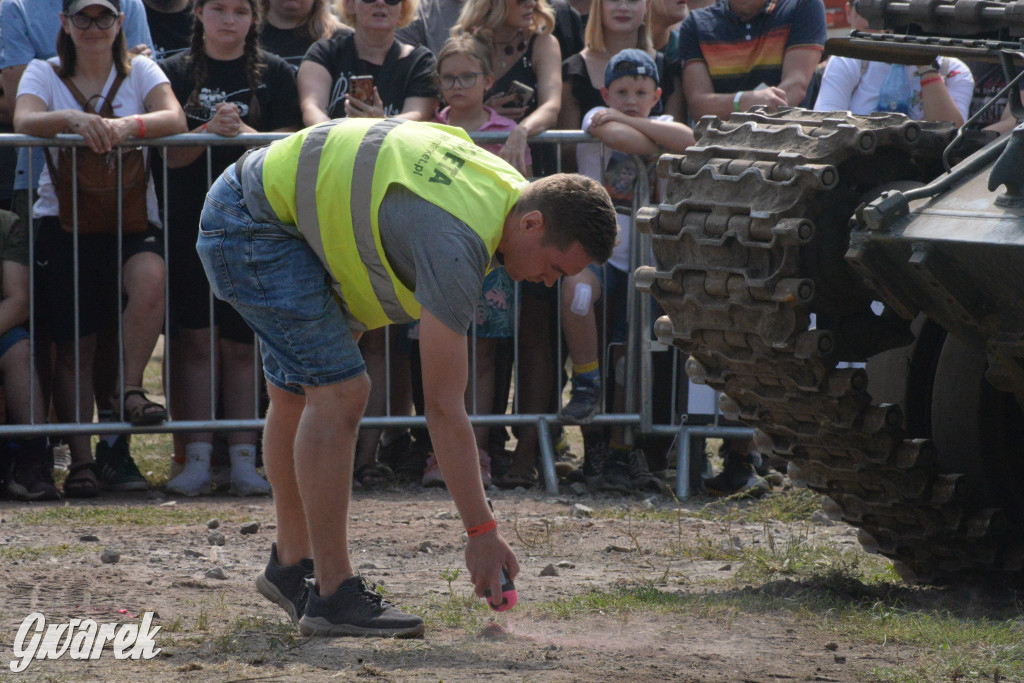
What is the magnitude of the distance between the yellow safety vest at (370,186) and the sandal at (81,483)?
3.03 m

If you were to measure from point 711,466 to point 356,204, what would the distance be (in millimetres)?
4117

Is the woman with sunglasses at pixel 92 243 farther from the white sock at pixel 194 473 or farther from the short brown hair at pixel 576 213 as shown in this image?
the short brown hair at pixel 576 213

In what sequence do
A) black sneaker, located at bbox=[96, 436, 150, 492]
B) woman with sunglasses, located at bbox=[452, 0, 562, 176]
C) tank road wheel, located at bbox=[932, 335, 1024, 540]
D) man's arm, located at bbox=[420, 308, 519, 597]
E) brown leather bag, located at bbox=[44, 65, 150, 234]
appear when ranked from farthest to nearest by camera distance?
1. woman with sunglasses, located at bbox=[452, 0, 562, 176]
2. black sneaker, located at bbox=[96, 436, 150, 492]
3. brown leather bag, located at bbox=[44, 65, 150, 234]
4. tank road wheel, located at bbox=[932, 335, 1024, 540]
5. man's arm, located at bbox=[420, 308, 519, 597]

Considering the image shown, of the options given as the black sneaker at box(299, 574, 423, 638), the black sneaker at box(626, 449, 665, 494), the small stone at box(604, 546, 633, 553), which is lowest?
the black sneaker at box(626, 449, 665, 494)

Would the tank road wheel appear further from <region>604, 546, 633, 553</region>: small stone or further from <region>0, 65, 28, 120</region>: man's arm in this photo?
<region>0, 65, 28, 120</region>: man's arm

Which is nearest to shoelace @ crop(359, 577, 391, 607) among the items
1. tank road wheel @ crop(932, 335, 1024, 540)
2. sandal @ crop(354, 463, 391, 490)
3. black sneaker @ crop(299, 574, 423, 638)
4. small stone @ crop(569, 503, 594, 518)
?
black sneaker @ crop(299, 574, 423, 638)

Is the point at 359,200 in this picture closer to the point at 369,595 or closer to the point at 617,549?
the point at 369,595

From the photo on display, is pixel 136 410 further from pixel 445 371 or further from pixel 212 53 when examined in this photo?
pixel 445 371

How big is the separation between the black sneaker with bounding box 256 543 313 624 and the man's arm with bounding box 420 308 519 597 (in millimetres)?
827

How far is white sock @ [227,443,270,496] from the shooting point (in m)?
6.61

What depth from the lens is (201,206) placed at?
6828 millimetres

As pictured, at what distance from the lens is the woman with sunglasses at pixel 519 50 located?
7.01 m

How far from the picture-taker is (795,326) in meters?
4.18

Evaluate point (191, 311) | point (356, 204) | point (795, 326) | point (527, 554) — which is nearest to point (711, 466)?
point (527, 554)
